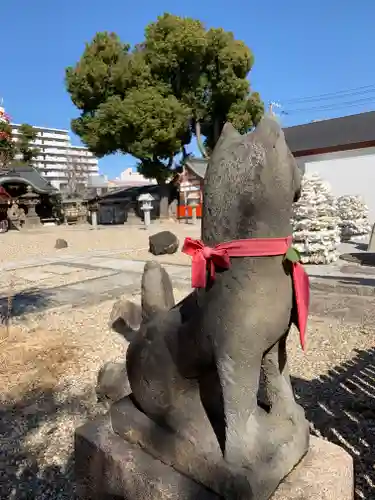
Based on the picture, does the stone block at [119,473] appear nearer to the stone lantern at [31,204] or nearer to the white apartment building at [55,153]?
the stone lantern at [31,204]

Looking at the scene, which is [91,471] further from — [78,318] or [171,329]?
[78,318]

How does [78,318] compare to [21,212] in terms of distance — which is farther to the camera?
[21,212]

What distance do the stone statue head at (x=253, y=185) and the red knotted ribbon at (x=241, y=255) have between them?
0.09 ft

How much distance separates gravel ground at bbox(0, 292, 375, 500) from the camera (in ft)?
7.43

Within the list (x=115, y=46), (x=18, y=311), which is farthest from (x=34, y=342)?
(x=115, y=46)

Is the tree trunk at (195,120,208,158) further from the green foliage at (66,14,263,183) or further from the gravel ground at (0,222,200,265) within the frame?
the gravel ground at (0,222,200,265)

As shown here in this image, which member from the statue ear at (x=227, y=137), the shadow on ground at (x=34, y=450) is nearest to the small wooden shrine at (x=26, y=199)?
the shadow on ground at (x=34, y=450)

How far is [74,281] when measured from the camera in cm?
742

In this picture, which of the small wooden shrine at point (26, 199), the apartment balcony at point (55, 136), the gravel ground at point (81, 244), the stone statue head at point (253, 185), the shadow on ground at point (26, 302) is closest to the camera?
the stone statue head at point (253, 185)

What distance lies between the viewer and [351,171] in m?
17.6

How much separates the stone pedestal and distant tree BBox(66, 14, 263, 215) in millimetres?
17560

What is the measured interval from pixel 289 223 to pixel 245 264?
21cm

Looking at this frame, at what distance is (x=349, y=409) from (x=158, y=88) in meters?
18.7

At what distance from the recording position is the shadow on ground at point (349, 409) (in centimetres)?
224
